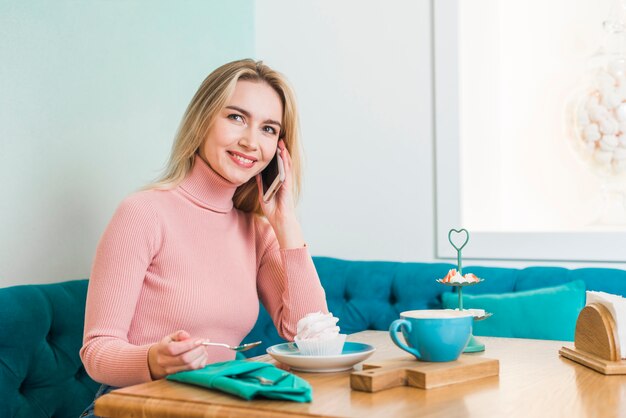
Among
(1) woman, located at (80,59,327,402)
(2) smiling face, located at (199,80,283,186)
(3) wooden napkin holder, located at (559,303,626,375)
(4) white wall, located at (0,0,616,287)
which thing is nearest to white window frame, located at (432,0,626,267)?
(4) white wall, located at (0,0,616,287)

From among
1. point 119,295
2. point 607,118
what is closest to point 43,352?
point 119,295

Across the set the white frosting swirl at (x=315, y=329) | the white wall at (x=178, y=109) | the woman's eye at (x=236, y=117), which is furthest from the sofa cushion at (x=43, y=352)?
the white frosting swirl at (x=315, y=329)

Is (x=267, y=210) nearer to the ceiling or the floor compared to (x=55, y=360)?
nearer to the ceiling

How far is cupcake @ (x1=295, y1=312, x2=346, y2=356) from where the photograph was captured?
1309 millimetres

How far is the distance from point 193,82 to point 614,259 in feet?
4.76

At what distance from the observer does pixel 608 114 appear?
249cm

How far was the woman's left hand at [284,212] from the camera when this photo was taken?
1886 mm

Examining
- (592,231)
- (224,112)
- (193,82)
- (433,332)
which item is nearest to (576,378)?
(433,332)

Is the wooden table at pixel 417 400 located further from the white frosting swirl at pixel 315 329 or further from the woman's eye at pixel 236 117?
the woman's eye at pixel 236 117

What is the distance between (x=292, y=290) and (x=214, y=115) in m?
0.45

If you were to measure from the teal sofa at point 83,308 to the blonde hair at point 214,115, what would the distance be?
1.21 feet

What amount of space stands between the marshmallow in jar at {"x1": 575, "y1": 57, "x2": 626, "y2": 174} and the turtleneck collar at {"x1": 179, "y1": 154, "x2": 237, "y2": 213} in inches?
51.3

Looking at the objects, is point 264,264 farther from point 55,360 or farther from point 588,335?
point 588,335

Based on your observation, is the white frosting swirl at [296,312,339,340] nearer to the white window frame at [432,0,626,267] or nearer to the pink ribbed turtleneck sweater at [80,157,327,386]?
the pink ribbed turtleneck sweater at [80,157,327,386]
